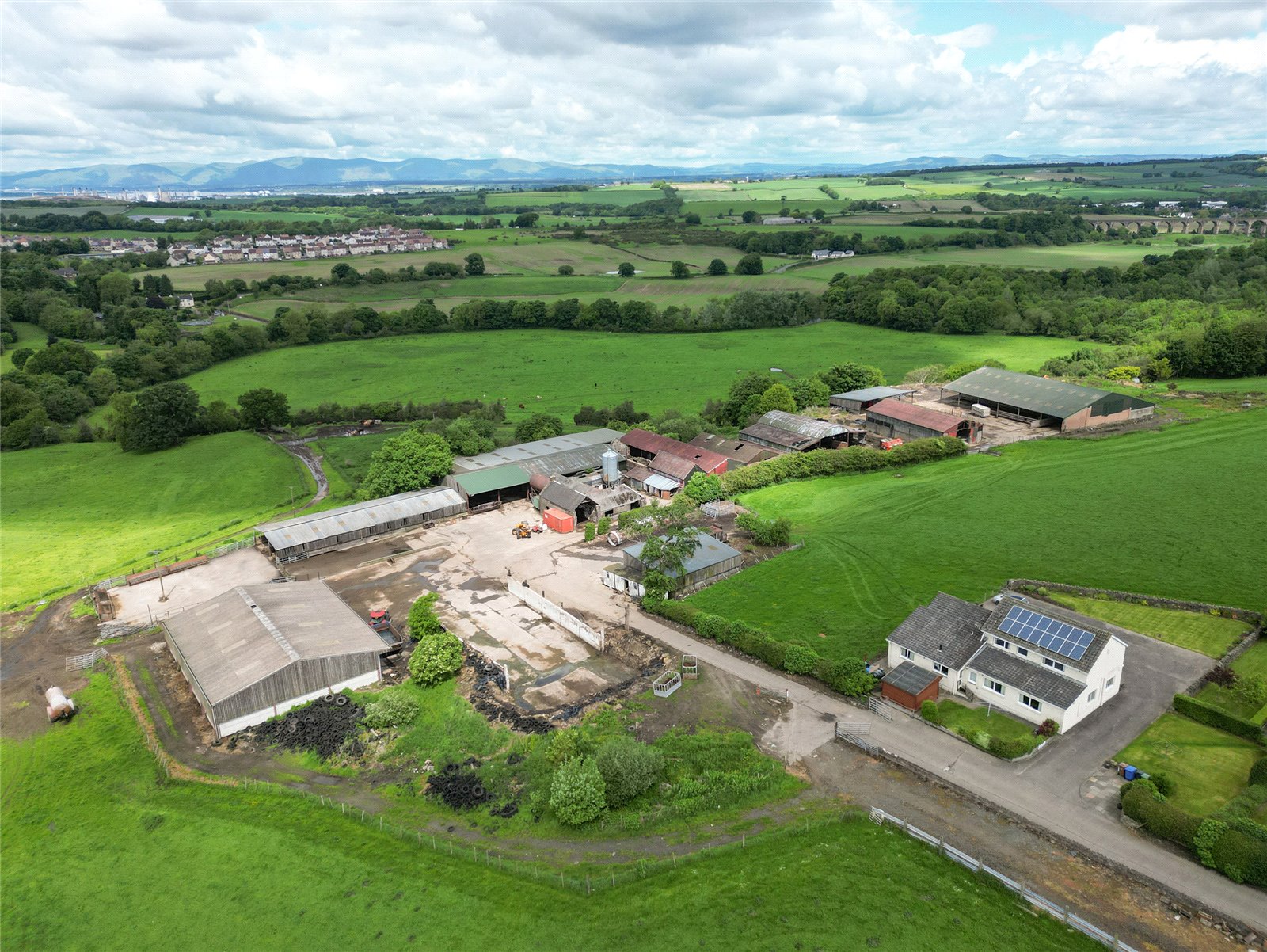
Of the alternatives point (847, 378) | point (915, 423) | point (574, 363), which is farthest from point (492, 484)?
point (574, 363)

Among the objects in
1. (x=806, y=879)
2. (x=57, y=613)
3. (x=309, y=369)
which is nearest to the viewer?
(x=806, y=879)

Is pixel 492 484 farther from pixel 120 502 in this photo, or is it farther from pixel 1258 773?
pixel 1258 773

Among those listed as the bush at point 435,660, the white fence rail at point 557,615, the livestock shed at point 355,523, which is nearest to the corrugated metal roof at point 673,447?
the livestock shed at point 355,523

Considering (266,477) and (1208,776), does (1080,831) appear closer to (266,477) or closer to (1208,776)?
(1208,776)

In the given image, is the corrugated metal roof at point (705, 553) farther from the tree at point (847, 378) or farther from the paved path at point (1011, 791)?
the tree at point (847, 378)

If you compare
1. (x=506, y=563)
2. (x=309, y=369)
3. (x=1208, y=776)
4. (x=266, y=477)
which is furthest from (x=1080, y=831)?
(x=309, y=369)

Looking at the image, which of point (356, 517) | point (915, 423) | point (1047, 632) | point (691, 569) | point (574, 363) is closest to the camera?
point (1047, 632)

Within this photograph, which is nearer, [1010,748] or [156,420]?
Answer: [1010,748]
